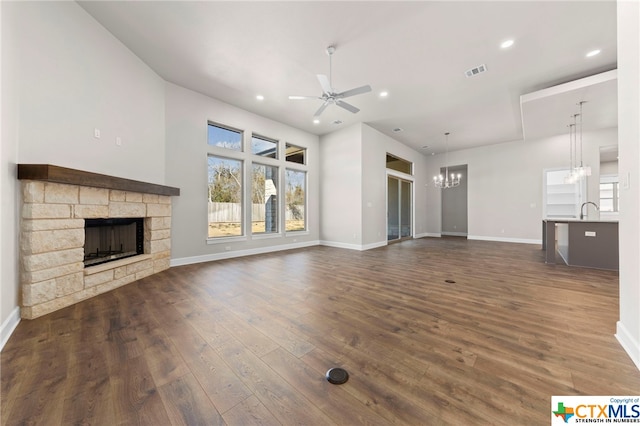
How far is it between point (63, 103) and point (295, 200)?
16.3ft

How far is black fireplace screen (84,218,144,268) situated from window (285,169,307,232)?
3559mm

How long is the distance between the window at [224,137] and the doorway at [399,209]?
4.88m

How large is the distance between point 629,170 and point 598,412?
5.63 ft

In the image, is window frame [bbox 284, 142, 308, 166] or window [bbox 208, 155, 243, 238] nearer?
window [bbox 208, 155, 243, 238]

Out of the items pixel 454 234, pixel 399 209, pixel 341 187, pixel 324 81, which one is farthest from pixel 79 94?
pixel 454 234

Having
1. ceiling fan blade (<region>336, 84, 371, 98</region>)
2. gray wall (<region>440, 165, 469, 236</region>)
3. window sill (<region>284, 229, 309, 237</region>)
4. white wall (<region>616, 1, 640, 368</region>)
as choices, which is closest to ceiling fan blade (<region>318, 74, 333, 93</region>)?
ceiling fan blade (<region>336, 84, 371, 98</region>)

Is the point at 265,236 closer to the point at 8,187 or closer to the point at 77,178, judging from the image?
the point at 77,178

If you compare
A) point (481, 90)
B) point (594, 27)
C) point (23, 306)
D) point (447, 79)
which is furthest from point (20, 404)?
point (481, 90)

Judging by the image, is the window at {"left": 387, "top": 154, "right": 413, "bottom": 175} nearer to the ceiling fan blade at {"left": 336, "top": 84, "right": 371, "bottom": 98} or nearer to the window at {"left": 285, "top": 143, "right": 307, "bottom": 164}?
the window at {"left": 285, "top": 143, "right": 307, "bottom": 164}

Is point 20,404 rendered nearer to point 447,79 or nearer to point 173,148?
point 173,148

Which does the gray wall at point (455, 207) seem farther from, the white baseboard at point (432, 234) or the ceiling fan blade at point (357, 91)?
the ceiling fan blade at point (357, 91)

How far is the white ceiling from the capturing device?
2842 millimetres

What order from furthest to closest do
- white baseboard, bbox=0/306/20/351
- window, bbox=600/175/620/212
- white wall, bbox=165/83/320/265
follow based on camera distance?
window, bbox=600/175/620/212, white wall, bbox=165/83/320/265, white baseboard, bbox=0/306/20/351

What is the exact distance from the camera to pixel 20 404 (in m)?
1.29
